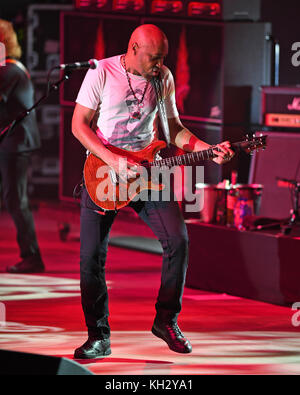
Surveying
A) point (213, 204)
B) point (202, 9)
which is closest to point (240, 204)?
point (213, 204)

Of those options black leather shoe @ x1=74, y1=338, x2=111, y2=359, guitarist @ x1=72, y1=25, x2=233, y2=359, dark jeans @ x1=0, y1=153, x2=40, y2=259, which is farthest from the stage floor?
dark jeans @ x1=0, y1=153, x2=40, y2=259

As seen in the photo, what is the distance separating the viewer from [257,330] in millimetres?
4660

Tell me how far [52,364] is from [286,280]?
3019 millimetres

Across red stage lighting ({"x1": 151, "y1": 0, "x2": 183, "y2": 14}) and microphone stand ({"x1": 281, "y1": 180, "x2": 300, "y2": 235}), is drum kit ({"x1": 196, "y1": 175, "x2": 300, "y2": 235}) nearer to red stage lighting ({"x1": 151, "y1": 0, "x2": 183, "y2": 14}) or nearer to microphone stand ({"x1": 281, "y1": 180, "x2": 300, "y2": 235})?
microphone stand ({"x1": 281, "y1": 180, "x2": 300, "y2": 235})

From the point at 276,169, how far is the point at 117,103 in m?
3.15

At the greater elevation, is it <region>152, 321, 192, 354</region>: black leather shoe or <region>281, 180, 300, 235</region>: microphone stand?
<region>281, 180, 300, 235</region>: microphone stand

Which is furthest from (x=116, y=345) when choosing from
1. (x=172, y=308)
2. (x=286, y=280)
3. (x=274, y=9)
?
(x=274, y=9)

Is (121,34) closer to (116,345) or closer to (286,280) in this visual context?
(286,280)

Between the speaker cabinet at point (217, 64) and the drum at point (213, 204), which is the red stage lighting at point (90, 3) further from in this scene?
the drum at point (213, 204)

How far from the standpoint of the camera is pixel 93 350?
3.93 m

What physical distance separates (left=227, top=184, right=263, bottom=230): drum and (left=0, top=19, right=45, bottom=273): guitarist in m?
1.68

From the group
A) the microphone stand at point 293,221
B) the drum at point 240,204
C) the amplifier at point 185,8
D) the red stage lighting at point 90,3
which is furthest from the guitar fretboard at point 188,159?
the red stage lighting at point 90,3

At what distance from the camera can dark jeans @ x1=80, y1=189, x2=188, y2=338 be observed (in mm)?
3953

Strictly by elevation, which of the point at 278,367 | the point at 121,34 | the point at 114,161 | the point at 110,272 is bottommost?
the point at 110,272
